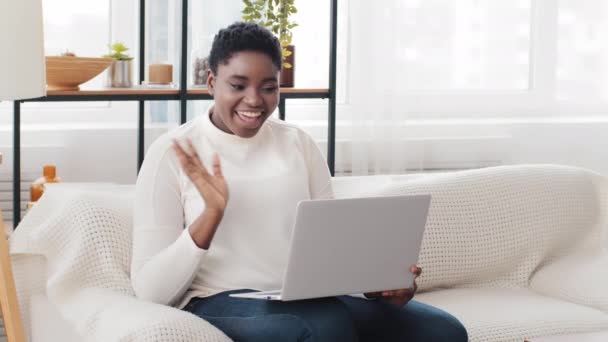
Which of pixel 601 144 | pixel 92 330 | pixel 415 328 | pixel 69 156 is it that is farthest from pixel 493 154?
pixel 92 330

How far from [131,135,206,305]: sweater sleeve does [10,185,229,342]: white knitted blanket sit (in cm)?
7

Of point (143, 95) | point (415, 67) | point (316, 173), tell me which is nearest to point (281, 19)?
point (143, 95)

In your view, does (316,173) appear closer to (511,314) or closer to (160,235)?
(160,235)

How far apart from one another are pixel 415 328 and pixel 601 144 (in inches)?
95.0

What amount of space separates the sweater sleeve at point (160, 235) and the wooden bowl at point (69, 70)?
945mm

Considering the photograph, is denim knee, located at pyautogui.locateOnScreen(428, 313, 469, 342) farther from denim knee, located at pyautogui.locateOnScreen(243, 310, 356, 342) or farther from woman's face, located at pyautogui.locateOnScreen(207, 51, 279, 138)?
woman's face, located at pyautogui.locateOnScreen(207, 51, 279, 138)

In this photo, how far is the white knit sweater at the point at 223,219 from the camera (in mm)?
1977

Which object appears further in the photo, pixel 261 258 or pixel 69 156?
pixel 69 156

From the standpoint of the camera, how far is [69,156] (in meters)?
3.49

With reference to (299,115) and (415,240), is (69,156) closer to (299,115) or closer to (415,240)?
(299,115)

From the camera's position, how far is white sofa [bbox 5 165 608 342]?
2141mm

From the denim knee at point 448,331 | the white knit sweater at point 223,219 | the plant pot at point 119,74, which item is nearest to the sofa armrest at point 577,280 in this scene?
the denim knee at point 448,331

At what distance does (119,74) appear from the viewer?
305 cm

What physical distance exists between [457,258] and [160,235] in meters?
0.95
